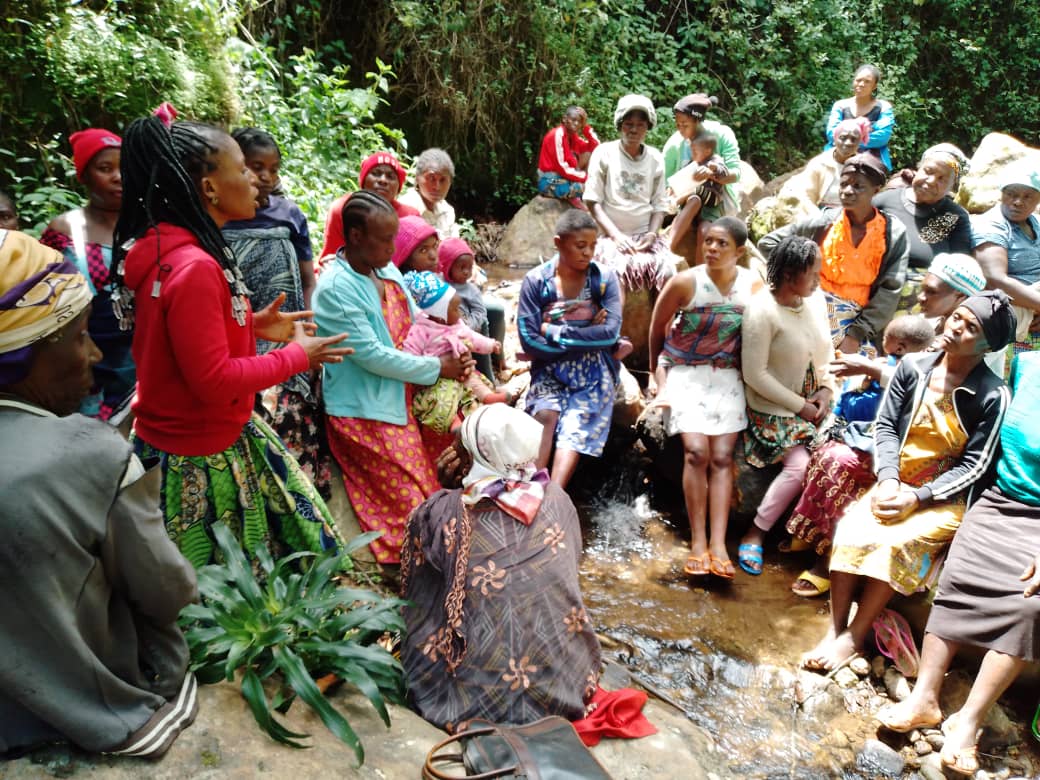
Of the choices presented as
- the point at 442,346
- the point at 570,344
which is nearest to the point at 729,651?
the point at 570,344

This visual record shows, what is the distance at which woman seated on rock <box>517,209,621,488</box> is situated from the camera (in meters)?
4.52

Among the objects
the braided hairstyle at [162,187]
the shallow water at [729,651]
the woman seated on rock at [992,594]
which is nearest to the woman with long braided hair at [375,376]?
the braided hairstyle at [162,187]

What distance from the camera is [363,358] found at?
338 cm

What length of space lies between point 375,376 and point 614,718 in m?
1.87

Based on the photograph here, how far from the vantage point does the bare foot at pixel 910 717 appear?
3.10 m

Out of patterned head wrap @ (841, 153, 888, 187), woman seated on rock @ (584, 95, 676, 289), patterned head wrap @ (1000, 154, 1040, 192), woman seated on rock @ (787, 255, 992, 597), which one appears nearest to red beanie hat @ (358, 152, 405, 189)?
woman seated on rock @ (584, 95, 676, 289)

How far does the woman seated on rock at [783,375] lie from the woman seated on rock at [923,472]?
69 centimetres

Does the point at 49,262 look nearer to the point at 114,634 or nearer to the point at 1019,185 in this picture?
the point at 114,634

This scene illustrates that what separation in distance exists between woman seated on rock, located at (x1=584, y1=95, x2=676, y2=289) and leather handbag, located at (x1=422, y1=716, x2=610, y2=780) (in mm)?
4249

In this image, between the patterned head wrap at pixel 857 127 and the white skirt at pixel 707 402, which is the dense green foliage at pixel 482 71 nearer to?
the white skirt at pixel 707 402

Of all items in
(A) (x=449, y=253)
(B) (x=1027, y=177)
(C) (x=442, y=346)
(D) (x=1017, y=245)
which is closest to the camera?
(C) (x=442, y=346)

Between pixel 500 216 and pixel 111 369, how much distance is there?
26.2 feet

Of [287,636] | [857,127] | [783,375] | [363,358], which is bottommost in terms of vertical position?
[287,636]

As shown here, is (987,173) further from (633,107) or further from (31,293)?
(31,293)
